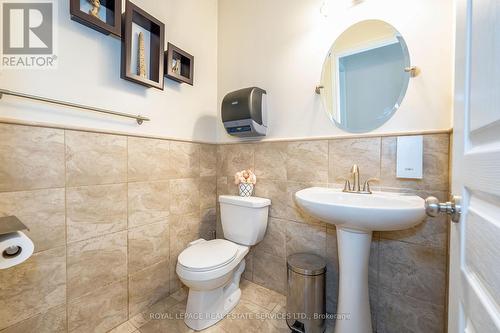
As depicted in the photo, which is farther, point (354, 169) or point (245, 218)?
point (245, 218)

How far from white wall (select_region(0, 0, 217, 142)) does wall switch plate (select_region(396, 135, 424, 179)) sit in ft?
4.55

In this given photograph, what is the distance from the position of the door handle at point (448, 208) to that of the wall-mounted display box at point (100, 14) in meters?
1.60

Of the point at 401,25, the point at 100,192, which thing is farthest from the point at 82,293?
the point at 401,25

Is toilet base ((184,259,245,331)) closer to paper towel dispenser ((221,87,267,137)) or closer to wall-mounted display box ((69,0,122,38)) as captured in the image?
paper towel dispenser ((221,87,267,137))

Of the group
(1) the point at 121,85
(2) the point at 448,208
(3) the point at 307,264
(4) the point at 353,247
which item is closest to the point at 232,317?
(3) the point at 307,264

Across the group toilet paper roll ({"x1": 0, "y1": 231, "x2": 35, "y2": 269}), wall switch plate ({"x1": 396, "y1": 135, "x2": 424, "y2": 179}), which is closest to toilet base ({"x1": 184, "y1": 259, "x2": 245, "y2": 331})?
toilet paper roll ({"x1": 0, "y1": 231, "x2": 35, "y2": 269})

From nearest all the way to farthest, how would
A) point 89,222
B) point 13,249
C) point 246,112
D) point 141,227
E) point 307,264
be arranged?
point 13,249, point 89,222, point 307,264, point 141,227, point 246,112

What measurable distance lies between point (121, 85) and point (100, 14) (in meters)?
0.38

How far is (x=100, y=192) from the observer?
117cm

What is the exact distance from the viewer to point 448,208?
0.51m

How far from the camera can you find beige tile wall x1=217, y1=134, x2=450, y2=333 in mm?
1044

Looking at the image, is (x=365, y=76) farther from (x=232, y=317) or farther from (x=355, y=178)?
(x=232, y=317)

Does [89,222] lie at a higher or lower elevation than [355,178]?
lower

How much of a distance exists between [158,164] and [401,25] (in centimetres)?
167
